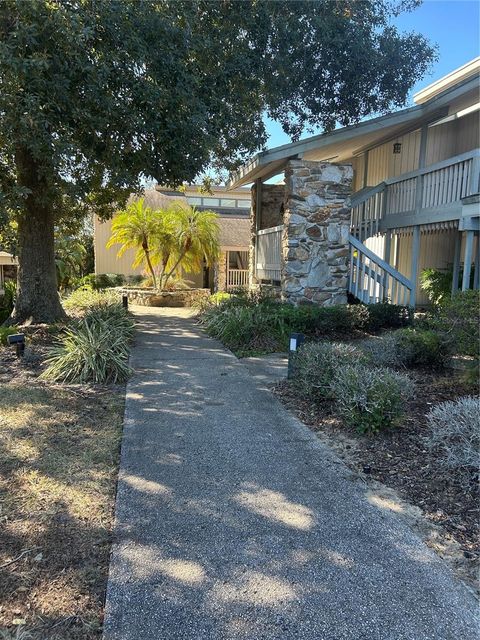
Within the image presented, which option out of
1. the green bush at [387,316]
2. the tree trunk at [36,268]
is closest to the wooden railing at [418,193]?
the green bush at [387,316]

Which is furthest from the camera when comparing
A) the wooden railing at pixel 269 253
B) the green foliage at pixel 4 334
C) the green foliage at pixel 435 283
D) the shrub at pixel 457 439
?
the green foliage at pixel 435 283

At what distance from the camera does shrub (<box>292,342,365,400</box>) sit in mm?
5035

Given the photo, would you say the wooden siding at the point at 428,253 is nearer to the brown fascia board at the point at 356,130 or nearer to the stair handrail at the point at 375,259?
the stair handrail at the point at 375,259

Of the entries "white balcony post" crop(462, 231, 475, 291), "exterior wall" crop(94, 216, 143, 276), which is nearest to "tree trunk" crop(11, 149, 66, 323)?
"white balcony post" crop(462, 231, 475, 291)

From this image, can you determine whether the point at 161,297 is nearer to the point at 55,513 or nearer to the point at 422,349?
the point at 422,349

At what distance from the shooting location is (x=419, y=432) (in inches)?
164

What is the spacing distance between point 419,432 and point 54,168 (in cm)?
549

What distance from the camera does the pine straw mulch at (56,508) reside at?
2.12 metres

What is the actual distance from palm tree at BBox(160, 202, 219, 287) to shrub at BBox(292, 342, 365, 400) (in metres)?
10.5

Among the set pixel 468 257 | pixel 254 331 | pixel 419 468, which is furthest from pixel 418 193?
pixel 419 468

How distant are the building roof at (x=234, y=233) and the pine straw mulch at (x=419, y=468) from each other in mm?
14501

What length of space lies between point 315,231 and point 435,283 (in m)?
4.58

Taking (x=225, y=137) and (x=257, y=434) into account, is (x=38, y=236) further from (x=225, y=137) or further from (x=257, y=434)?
(x=257, y=434)

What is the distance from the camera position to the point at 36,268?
8.99m
